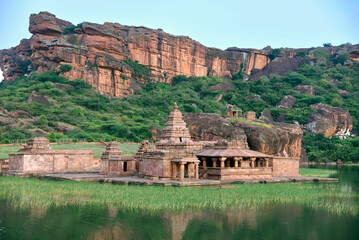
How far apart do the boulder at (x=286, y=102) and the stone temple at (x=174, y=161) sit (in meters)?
52.3

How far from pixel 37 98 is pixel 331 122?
4564 cm

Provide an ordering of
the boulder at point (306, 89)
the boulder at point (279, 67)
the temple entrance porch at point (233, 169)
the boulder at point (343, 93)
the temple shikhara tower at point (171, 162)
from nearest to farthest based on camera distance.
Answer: the temple shikhara tower at point (171, 162) → the temple entrance porch at point (233, 169) → the boulder at point (306, 89) → the boulder at point (343, 93) → the boulder at point (279, 67)

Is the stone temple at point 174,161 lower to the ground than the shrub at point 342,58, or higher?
lower

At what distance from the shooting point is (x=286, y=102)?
87625 mm

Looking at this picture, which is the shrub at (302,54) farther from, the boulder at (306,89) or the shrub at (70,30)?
the shrub at (70,30)

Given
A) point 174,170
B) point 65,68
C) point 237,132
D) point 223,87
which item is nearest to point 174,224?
point 174,170

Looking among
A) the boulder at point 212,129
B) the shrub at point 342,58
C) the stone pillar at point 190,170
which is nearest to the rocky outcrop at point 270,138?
the boulder at point 212,129

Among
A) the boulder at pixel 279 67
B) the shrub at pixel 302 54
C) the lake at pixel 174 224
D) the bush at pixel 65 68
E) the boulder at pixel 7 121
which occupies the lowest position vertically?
the lake at pixel 174 224

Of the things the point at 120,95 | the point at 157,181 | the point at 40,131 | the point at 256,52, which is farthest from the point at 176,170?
the point at 256,52

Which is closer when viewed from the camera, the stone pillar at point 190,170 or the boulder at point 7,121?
the stone pillar at point 190,170

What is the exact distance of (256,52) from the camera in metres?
116

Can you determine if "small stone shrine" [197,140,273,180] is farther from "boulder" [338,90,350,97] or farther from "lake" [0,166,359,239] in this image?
"boulder" [338,90,350,97]

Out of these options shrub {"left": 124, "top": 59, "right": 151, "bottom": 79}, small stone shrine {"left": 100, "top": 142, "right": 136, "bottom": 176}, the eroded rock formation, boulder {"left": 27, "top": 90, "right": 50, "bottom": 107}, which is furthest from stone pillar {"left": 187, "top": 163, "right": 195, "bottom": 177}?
shrub {"left": 124, "top": 59, "right": 151, "bottom": 79}

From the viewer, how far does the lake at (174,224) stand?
1391cm
